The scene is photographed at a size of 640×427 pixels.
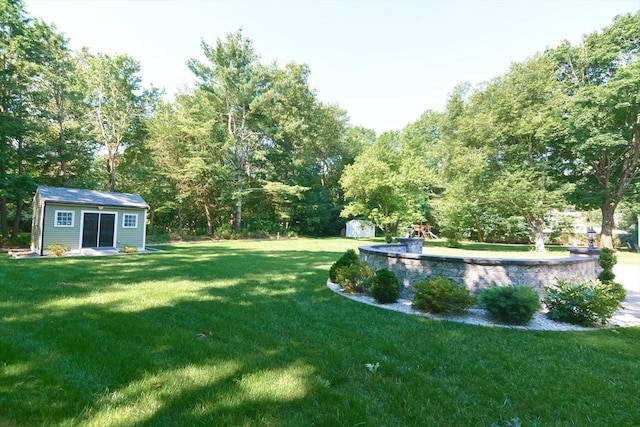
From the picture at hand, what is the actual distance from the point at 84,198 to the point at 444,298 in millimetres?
16312

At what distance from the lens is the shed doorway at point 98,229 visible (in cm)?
1437

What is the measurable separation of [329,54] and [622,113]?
639 inches

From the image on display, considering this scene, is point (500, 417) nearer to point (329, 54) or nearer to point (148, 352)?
point (148, 352)

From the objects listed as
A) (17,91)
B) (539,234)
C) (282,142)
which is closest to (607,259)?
(539,234)

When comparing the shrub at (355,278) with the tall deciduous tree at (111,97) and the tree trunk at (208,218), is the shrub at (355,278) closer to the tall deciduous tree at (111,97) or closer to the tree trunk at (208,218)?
the tree trunk at (208,218)

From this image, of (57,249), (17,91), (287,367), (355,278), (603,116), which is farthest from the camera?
(603,116)

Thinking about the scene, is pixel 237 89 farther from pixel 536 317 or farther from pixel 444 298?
pixel 536 317

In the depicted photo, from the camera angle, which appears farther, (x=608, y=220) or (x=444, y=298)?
(x=608, y=220)

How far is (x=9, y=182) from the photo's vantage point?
48.0ft

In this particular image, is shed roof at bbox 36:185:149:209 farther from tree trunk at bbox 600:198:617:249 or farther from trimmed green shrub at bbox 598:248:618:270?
tree trunk at bbox 600:198:617:249

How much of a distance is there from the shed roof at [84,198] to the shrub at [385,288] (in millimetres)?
14185

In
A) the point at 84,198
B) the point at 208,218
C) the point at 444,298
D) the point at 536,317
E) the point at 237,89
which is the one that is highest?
the point at 237,89

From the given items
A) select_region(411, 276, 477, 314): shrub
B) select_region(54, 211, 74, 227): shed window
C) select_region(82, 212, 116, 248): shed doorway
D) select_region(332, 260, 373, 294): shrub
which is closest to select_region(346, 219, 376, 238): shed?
select_region(82, 212, 116, 248): shed doorway

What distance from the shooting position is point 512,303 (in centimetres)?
487
